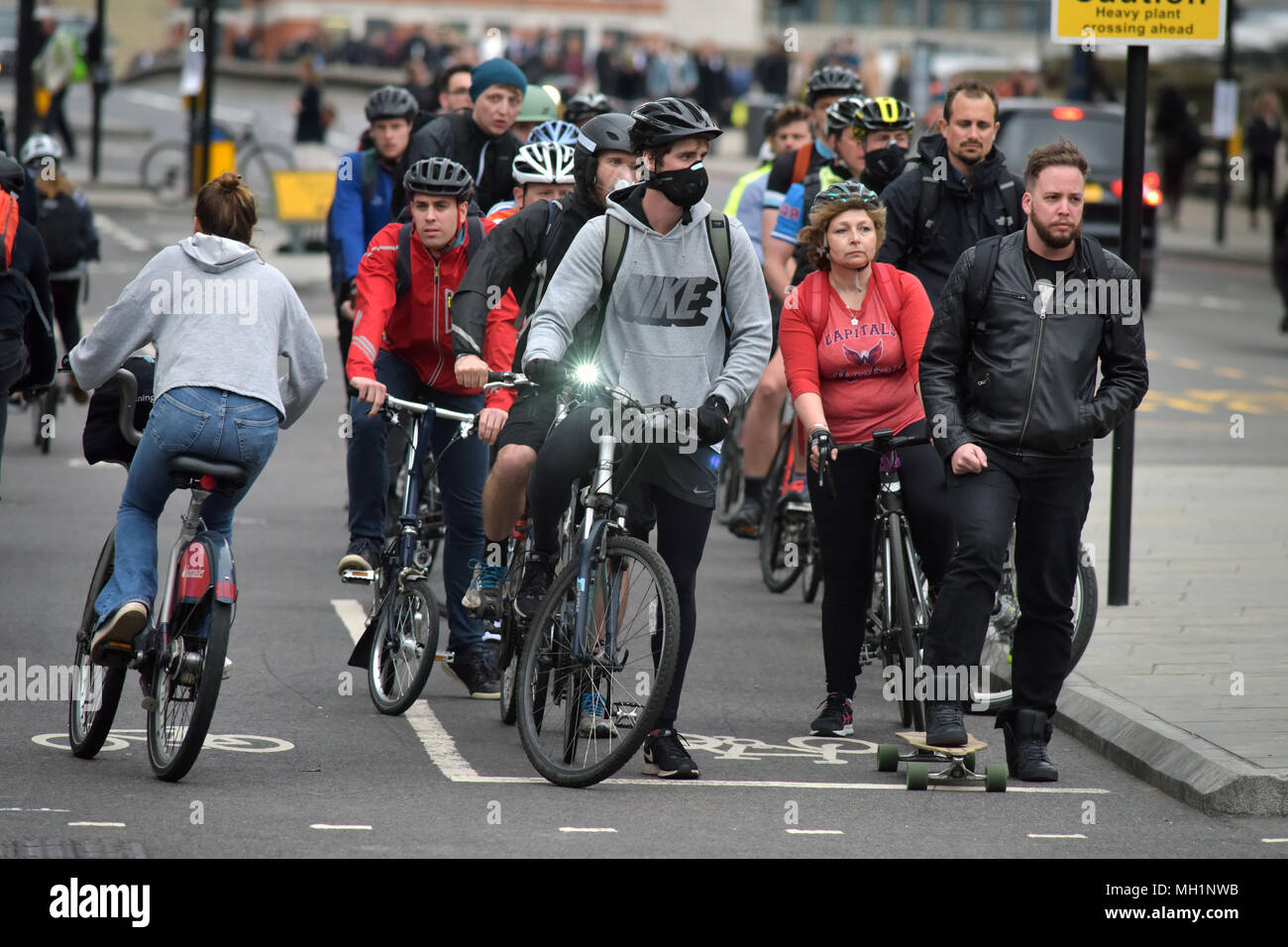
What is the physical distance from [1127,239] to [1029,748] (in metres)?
3.26

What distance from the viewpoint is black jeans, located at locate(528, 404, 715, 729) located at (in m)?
6.83

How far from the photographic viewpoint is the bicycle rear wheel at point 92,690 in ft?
22.1

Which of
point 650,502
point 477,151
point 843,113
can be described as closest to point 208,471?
point 650,502

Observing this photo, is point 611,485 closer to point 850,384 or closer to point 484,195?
point 850,384

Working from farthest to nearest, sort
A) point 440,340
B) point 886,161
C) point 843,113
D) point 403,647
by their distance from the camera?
point 843,113
point 886,161
point 440,340
point 403,647

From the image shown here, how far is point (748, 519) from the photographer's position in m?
11.5

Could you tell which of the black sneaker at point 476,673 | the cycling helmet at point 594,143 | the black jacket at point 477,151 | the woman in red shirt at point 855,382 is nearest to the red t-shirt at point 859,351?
the woman in red shirt at point 855,382

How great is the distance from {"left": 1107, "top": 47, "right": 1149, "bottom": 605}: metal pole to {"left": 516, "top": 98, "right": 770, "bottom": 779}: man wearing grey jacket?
3.14 m

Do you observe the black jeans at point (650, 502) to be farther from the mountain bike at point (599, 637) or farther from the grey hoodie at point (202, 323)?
the grey hoodie at point (202, 323)

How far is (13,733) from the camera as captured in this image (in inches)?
282

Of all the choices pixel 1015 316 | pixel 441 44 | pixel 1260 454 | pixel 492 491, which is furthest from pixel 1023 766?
pixel 441 44

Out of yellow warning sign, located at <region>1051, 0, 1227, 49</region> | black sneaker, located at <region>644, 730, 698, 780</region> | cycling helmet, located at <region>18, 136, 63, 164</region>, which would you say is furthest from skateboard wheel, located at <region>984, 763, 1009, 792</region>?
cycling helmet, located at <region>18, 136, 63, 164</region>

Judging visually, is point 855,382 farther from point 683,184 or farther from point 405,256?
point 405,256

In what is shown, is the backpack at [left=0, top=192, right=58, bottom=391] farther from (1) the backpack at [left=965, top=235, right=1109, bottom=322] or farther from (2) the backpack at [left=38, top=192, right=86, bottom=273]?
(2) the backpack at [left=38, top=192, right=86, bottom=273]
